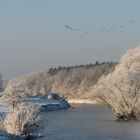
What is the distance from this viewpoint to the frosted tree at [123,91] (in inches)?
2751

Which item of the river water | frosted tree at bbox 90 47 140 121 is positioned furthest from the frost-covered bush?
frosted tree at bbox 90 47 140 121

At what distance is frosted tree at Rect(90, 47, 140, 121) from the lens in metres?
69.9

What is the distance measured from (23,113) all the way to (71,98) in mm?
123142

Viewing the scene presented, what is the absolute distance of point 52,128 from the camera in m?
61.4

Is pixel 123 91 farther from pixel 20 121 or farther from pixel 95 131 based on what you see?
pixel 20 121

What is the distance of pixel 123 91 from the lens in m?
69.9

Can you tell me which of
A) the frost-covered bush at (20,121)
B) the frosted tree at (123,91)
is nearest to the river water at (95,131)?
the frost-covered bush at (20,121)

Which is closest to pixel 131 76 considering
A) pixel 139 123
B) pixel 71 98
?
pixel 139 123

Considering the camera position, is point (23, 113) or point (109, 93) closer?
point (23, 113)

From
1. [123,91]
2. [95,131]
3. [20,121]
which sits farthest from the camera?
[123,91]

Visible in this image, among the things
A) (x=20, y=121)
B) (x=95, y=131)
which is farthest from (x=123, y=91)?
(x=20, y=121)

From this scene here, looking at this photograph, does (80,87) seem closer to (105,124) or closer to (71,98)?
(71,98)

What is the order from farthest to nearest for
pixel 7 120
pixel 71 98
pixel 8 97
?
1. pixel 71 98
2. pixel 8 97
3. pixel 7 120

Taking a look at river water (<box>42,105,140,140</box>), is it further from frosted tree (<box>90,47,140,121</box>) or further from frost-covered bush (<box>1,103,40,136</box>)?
frosted tree (<box>90,47,140,121</box>)
